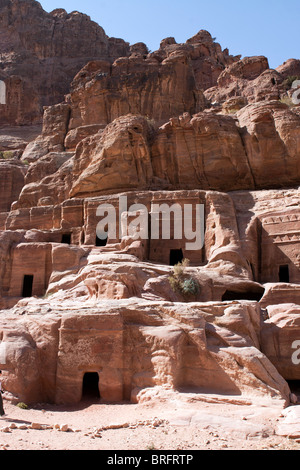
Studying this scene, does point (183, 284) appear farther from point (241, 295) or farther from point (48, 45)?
point (48, 45)

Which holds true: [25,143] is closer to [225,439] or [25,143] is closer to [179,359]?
[179,359]

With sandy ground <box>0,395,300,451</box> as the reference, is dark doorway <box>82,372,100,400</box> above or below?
above

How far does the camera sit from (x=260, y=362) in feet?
45.6

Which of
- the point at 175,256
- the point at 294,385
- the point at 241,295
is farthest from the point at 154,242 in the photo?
the point at 294,385

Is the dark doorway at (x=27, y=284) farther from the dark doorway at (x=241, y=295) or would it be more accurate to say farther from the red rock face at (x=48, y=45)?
the red rock face at (x=48, y=45)

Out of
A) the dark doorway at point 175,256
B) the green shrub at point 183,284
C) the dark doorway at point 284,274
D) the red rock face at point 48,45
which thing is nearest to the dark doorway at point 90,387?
the green shrub at point 183,284

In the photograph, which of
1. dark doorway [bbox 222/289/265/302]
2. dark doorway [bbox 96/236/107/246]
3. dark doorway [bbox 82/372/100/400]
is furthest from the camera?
dark doorway [bbox 96/236/107/246]

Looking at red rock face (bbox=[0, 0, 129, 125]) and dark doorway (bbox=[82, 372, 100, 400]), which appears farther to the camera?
red rock face (bbox=[0, 0, 129, 125])

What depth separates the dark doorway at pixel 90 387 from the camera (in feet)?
49.4

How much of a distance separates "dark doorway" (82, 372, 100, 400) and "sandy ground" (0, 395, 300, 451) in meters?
1.54

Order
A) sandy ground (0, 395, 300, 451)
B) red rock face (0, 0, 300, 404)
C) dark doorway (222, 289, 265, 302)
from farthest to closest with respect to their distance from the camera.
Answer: dark doorway (222, 289, 265, 302) → red rock face (0, 0, 300, 404) → sandy ground (0, 395, 300, 451)

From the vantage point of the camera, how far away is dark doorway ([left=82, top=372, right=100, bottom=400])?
49.4 ft

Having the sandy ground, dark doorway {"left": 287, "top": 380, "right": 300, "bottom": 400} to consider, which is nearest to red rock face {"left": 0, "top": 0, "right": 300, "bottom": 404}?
dark doorway {"left": 287, "top": 380, "right": 300, "bottom": 400}

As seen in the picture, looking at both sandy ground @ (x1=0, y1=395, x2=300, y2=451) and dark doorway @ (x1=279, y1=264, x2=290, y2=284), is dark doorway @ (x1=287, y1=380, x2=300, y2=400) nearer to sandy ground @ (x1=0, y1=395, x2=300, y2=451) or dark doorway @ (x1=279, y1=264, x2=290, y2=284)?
sandy ground @ (x1=0, y1=395, x2=300, y2=451)
